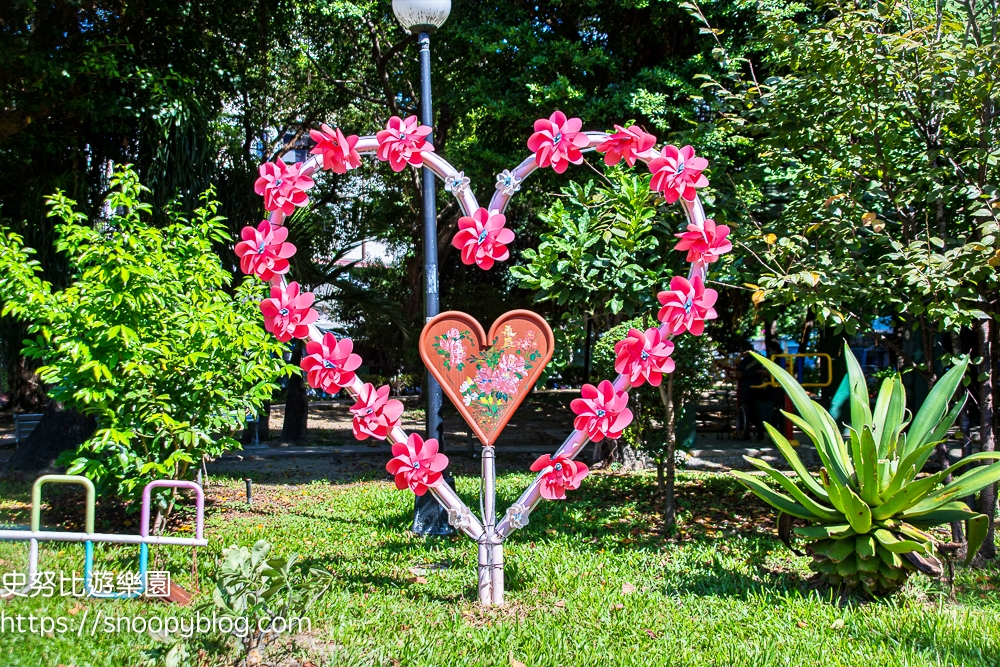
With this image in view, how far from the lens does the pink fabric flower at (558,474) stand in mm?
4703

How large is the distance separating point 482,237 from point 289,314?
1236mm

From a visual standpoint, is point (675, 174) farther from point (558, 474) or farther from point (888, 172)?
point (888, 172)

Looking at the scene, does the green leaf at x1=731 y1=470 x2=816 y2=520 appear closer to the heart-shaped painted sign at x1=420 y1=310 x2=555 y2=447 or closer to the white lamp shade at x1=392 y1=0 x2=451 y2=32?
the heart-shaped painted sign at x1=420 y1=310 x2=555 y2=447

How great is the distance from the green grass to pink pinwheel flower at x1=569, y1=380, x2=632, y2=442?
1.07 metres

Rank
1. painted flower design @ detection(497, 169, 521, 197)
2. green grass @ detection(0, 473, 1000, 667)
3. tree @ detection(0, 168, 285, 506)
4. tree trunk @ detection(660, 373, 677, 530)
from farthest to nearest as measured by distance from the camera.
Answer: tree trunk @ detection(660, 373, 677, 530), tree @ detection(0, 168, 285, 506), painted flower design @ detection(497, 169, 521, 197), green grass @ detection(0, 473, 1000, 667)

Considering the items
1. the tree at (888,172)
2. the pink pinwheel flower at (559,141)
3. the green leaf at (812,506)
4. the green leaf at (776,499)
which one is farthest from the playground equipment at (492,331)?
the tree at (888,172)

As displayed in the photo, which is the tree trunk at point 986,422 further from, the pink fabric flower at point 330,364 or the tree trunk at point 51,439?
the tree trunk at point 51,439

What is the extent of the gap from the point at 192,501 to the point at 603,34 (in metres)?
7.69

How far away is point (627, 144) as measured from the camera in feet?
15.9

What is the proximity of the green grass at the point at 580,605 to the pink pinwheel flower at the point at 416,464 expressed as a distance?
30.3 inches

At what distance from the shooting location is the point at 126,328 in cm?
595

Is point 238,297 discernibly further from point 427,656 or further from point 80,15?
point 80,15

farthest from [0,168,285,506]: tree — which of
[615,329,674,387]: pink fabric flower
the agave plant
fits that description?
the agave plant

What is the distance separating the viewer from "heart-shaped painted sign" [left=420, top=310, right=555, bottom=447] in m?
4.96
